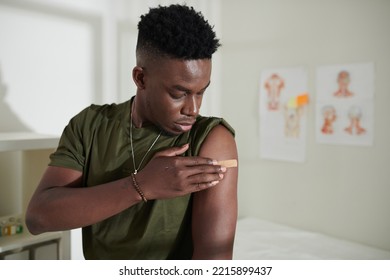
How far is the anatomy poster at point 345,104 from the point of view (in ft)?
6.49

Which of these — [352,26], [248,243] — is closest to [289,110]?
[352,26]

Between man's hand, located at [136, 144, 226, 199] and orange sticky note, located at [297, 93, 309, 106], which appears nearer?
man's hand, located at [136, 144, 226, 199]

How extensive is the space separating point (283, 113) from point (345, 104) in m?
0.40

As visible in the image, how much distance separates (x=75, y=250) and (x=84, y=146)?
0.99 meters

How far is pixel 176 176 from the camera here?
2.39ft

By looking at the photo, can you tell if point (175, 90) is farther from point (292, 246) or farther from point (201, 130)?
point (292, 246)

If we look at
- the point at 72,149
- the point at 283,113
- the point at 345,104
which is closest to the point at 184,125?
the point at 72,149

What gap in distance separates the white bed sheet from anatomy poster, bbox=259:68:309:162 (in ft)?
1.50

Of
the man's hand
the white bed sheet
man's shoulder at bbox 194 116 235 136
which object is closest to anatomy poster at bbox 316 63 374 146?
the white bed sheet

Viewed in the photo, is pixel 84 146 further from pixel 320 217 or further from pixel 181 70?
pixel 320 217

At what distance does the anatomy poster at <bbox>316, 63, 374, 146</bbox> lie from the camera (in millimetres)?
1978

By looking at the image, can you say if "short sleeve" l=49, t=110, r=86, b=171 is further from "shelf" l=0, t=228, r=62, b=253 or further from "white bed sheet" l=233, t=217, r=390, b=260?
"white bed sheet" l=233, t=217, r=390, b=260

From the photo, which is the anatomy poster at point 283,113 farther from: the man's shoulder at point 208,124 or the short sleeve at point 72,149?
the short sleeve at point 72,149
